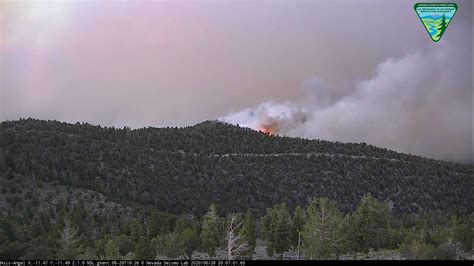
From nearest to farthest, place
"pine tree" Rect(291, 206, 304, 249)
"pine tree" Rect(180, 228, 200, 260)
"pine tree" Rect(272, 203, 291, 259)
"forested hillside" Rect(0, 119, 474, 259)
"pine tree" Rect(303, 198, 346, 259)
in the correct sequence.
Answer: "pine tree" Rect(303, 198, 346, 259) → "forested hillside" Rect(0, 119, 474, 259) → "pine tree" Rect(180, 228, 200, 260) → "pine tree" Rect(272, 203, 291, 259) → "pine tree" Rect(291, 206, 304, 249)

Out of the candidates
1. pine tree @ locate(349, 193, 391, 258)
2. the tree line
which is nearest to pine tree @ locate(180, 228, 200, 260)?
the tree line

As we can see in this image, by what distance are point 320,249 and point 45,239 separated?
87.8ft

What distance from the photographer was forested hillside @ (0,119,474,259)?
204 feet

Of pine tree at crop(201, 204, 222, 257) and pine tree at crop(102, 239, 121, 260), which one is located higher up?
pine tree at crop(201, 204, 222, 257)

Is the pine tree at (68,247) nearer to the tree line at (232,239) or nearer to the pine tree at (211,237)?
the tree line at (232,239)

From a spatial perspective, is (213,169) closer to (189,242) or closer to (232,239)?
(189,242)

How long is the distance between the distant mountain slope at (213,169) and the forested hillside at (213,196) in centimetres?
32

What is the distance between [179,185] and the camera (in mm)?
117812

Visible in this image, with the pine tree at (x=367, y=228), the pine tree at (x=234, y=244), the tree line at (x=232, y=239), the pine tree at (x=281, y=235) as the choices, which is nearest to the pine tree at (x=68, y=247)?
the tree line at (x=232, y=239)

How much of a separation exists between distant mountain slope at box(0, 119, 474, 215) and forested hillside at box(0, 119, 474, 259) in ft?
1.04

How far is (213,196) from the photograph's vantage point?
117 m

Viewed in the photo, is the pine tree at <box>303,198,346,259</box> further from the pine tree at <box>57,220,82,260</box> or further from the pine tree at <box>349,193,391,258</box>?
the pine tree at <box>57,220,82,260</box>

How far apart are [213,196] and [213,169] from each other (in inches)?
544

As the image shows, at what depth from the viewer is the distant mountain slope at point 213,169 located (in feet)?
343
